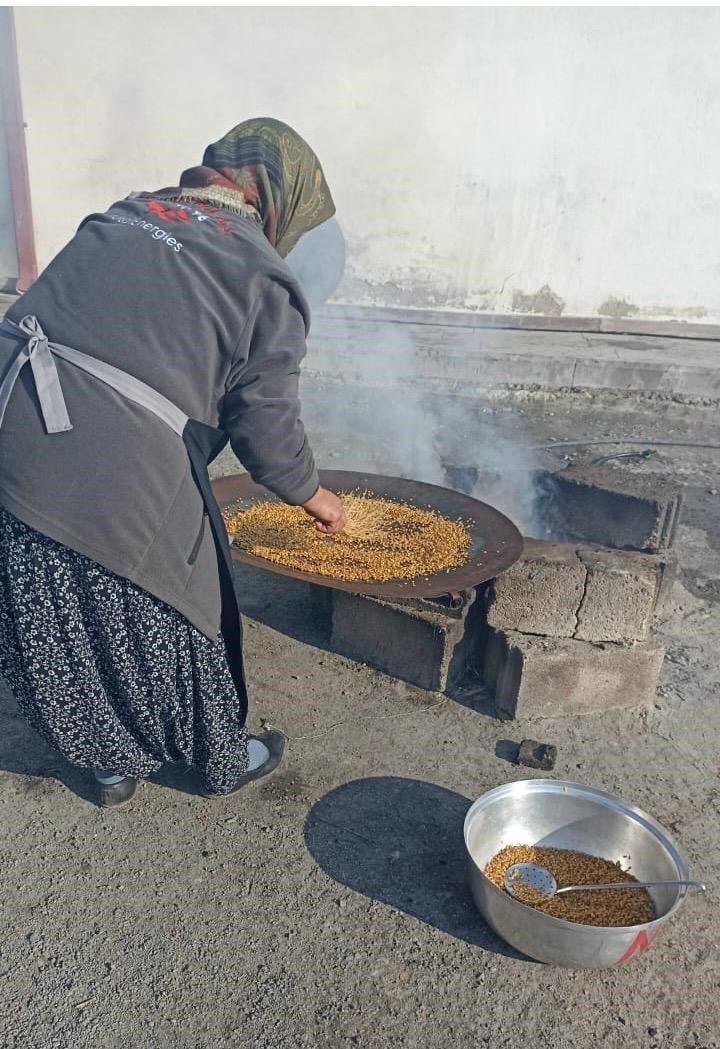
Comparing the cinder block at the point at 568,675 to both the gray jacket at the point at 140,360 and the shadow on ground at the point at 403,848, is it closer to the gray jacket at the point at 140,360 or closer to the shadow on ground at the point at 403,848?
the shadow on ground at the point at 403,848

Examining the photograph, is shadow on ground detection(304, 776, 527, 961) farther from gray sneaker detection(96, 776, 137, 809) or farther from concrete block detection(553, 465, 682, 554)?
concrete block detection(553, 465, 682, 554)

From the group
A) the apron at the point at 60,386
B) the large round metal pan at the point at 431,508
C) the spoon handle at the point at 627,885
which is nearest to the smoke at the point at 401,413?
the large round metal pan at the point at 431,508

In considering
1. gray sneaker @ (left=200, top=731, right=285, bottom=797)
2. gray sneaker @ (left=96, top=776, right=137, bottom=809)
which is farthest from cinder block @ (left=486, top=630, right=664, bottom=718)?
gray sneaker @ (left=96, top=776, right=137, bottom=809)

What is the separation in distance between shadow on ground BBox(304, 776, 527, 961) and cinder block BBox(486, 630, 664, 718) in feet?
1.94

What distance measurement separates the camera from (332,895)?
257 centimetres

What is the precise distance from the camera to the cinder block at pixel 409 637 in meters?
3.46

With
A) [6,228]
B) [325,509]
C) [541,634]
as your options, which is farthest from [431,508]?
[6,228]

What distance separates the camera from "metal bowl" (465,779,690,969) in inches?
85.5

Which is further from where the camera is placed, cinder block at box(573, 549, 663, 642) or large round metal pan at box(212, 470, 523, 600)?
cinder block at box(573, 549, 663, 642)

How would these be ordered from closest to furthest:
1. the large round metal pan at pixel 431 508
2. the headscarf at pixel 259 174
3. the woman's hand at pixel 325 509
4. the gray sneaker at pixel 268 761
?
the headscarf at pixel 259 174 → the woman's hand at pixel 325 509 → the gray sneaker at pixel 268 761 → the large round metal pan at pixel 431 508

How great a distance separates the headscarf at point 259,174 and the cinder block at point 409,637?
5.64 feet

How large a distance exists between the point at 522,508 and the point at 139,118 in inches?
283

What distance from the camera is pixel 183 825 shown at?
2.83 metres

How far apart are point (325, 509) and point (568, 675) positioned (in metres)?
1.36
